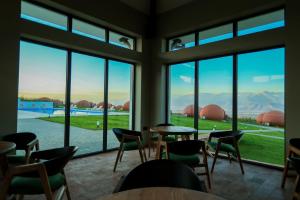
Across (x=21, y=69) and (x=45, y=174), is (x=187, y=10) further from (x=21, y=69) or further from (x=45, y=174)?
(x=45, y=174)

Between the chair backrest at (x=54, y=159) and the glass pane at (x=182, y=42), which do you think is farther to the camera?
the glass pane at (x=182, y=42)

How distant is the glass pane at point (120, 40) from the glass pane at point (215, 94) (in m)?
2.13

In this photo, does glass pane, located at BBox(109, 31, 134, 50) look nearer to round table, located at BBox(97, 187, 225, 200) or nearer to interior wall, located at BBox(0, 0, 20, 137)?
interior wall, located at BBox(0, 0, 20, 137)

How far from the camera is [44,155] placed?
2352 millimetres

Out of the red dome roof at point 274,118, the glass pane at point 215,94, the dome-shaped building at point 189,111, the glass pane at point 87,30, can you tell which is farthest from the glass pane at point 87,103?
the red dome roof at point 274,118

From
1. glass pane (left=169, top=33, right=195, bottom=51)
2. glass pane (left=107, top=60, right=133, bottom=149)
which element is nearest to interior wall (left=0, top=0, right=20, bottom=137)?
glass pane (left=107, top=60, right=133, bottom=149)

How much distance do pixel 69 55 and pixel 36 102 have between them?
4.09ft

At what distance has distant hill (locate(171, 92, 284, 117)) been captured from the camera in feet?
13.8

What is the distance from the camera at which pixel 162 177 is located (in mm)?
1503

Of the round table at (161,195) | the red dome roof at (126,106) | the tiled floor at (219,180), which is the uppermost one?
the red dome roof at (126,106)

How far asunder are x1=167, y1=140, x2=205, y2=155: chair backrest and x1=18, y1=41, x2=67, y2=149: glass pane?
2.88 m

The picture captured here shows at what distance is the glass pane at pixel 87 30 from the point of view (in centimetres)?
471

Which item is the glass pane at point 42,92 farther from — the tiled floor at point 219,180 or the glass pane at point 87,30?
the tiled floor at point 219,180

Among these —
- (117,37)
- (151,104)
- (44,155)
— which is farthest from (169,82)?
(44,155)
